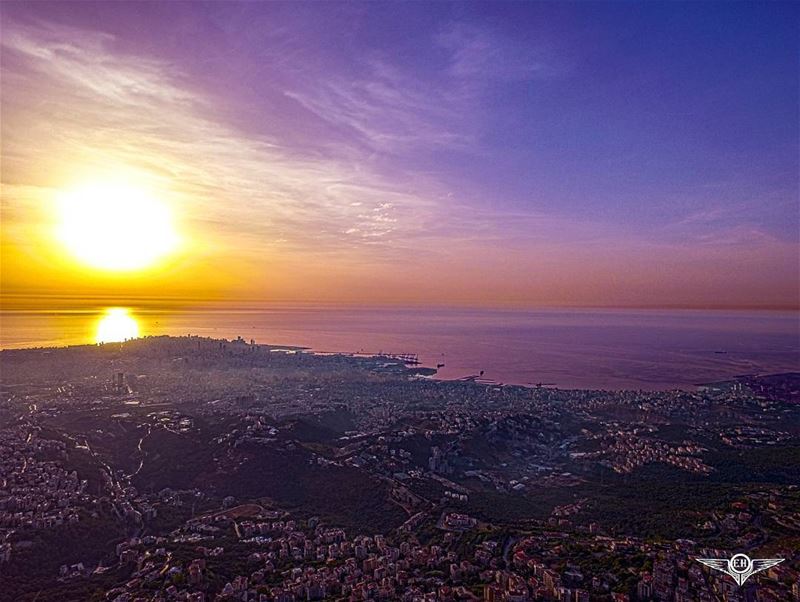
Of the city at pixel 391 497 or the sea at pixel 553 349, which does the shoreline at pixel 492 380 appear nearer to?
the sea at pixel 553 349

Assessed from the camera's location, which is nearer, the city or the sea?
the city

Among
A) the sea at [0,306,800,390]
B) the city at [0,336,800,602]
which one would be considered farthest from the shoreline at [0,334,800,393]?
the city at [0,336,800,602]

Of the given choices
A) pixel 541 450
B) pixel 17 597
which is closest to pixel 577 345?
pixel 541 450

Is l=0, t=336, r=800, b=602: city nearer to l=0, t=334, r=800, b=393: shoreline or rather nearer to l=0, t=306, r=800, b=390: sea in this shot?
l=0, t=334, r=800, b=393: shoreline

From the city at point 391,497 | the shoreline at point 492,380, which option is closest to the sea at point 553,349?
the shoreline at point 492,380

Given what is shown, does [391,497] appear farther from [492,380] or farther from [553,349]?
[553,349]

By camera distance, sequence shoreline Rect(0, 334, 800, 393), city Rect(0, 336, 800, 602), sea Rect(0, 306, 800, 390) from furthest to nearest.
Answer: sea Rect(0, 306, 800, 390) → shoreline Rect(0, 334, 800, 393) → city Rect(0, 336, 800, 602)

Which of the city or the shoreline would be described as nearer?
the city

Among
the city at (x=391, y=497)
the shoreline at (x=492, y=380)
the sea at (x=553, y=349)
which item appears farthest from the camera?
the sea at (x=553, y=349)

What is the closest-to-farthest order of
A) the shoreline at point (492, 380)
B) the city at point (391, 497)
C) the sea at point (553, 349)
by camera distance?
1. the city at point (391, 497)
2. the shoreline at point (492, 380)
3. the sea at point (553, 349)

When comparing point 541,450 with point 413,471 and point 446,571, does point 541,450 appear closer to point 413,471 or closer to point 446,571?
point 413,471

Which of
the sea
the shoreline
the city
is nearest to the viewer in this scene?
the city
